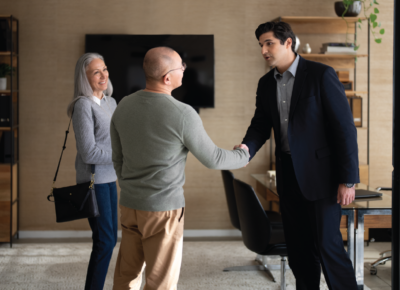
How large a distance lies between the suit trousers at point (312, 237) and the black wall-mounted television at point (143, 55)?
2.09 meters

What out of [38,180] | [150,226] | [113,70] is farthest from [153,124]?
[38,180]

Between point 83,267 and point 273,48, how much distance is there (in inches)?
89.2

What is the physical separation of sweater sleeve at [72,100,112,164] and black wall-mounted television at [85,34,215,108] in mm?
1758

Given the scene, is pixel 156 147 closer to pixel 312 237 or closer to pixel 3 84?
pixel 312 237

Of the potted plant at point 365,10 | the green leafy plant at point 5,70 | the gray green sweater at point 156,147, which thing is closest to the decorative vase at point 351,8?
the potted plant at point 365,10

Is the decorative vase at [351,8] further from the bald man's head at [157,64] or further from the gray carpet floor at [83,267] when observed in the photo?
the bald man's head at [157,64]

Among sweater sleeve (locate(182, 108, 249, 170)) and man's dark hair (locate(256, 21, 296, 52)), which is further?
man's dark hair (locate(256, 21, 296, 52))

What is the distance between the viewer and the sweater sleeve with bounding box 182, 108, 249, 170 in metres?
1.68

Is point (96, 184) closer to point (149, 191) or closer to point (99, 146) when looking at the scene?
point (99, 146)

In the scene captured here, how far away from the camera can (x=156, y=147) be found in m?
1.69

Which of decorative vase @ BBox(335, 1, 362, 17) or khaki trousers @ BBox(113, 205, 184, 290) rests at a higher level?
decorative vase @ BBox(335, 1, 362, 17)

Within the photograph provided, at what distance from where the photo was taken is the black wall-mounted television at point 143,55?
4020mm

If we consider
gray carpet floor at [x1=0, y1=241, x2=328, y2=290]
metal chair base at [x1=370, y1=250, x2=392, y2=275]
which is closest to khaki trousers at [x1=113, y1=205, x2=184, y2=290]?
gray carpet floor at [x1=0, y1=241, x2=328, y2=290]

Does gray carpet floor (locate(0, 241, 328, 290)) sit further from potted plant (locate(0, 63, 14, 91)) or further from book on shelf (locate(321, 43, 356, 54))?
book on shelf (locate(321, 43, 356, 54))
